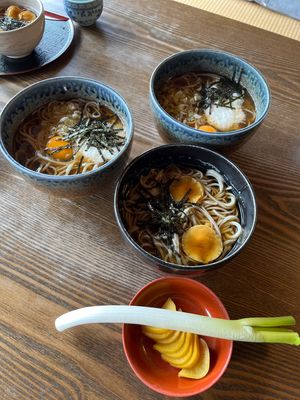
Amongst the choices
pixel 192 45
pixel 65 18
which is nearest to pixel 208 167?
pixel 192 45

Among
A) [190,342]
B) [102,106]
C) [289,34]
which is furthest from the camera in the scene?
[289,34]

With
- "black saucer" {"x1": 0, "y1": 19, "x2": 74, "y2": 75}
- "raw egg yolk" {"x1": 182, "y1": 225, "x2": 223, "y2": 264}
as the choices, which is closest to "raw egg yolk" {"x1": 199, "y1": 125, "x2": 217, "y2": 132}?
"raw egg yolk" {"x1": 182, "y1": 225, "x2": 223, "y2": 264}

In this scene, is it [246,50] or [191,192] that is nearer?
[191,192]

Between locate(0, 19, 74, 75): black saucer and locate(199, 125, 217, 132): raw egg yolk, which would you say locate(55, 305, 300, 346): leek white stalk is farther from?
locate(0, 19, 74, 75): black saucer

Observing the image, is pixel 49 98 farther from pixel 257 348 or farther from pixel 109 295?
pixel 257 348

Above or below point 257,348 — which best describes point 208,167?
above

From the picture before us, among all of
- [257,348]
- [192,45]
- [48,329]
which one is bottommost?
[48,329]

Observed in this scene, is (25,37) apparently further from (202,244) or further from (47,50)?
(202,244)

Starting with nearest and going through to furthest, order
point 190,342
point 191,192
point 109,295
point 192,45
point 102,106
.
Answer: point 190,342 < point 109,295 < point 191,192 < point 102,106 < point 192,45
